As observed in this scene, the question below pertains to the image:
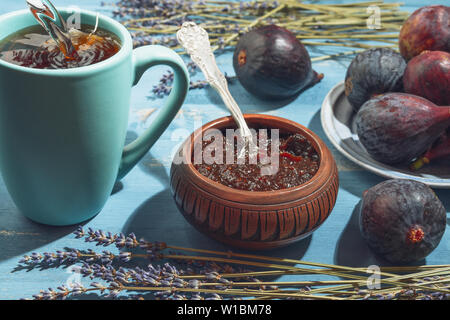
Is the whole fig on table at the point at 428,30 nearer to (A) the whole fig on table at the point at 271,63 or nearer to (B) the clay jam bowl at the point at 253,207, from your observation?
(A) the whole fig on table at the point at 271,63

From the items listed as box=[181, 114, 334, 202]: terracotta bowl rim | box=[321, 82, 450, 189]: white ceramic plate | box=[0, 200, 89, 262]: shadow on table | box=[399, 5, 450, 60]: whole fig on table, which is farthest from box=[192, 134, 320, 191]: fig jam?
box=[399, 5, 450, 60]: whole fig on table

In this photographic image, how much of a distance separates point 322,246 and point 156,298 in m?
0.24

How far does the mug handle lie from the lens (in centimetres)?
63

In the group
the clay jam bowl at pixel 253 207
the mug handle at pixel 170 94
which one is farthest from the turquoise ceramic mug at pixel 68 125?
the clay jam bowl at pixel 253 207

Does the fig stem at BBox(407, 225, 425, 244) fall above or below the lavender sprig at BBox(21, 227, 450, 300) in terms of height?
above

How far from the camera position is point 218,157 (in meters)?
0.65

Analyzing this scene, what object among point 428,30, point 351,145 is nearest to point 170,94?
point 351,145

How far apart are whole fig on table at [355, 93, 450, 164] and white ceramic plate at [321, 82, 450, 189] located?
2cm

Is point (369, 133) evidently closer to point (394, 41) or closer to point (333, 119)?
point (333, 119)

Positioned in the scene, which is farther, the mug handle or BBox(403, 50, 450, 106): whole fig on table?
BBox(403, 50, 450, 106): whole fig on table

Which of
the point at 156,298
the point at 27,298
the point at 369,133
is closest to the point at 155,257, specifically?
the point at 156,298

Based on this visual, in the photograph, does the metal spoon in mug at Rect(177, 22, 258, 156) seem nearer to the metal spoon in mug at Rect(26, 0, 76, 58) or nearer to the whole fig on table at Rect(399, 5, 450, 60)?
the metal spoon in mug at Rect(26, 0, 76, 58)

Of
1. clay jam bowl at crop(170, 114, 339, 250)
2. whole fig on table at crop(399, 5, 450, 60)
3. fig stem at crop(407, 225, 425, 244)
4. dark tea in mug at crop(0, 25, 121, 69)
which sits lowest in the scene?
fig stem at crop(407, 225, 425, 244)

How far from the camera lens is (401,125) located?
27.8 inches
